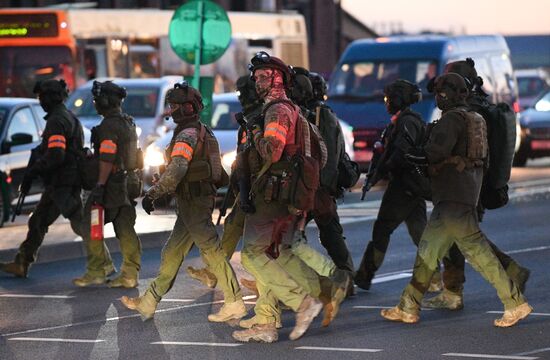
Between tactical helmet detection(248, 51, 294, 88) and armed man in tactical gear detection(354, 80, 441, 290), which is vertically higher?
tactical helmet detection(248, 51, 294, 88)

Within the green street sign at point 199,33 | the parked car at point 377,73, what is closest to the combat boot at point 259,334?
the green street sign at point 199,33

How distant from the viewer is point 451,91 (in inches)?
405

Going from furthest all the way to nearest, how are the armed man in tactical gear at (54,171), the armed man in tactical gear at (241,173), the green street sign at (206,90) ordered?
the green street sign at (206,90), the armed man in tactical gear at (54,171), the armed man in tactical gear at (241,173)

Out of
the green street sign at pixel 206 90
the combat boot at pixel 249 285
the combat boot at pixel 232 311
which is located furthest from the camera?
the green street sign at pixel 206 90

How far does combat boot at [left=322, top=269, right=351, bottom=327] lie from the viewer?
993 cm

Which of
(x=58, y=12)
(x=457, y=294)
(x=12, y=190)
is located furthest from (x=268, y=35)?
(x=457, y=294)

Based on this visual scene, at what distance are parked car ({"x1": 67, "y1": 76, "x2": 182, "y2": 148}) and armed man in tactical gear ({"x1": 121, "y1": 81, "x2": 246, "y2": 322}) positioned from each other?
12999mm

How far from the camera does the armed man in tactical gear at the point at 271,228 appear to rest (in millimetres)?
9609

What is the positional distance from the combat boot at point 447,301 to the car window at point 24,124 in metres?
7.74

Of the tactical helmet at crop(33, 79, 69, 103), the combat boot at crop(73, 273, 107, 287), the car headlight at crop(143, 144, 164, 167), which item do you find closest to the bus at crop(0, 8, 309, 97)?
the car headlight at crop(143, 144, 164, 167)

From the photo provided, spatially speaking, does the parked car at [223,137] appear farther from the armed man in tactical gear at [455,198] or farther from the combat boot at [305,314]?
the combat boot at [305,314]

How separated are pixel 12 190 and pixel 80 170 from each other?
4.93m

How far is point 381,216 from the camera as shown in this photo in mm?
11797

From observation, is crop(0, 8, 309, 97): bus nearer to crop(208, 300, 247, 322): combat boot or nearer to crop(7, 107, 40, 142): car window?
crop(7, 107, 40, 142): car window
